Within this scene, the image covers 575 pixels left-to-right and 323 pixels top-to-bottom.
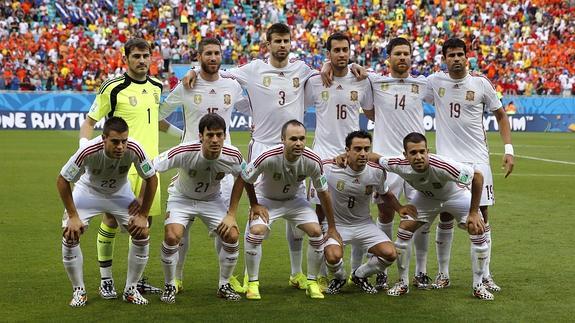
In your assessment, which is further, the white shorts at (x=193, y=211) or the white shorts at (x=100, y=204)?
the white shorts at (x=193, y=211)

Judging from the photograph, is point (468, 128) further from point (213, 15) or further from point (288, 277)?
point (213, 15)

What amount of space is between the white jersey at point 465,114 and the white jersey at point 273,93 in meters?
1.47

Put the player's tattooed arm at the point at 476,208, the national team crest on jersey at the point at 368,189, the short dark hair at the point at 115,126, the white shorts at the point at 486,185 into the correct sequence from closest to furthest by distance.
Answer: the short dark hair at the point at 115,126, the player's tattooed arm at the point at 476,208, the national team crest on jersey at the point at 368,189, the white shorts at the point at 486,185

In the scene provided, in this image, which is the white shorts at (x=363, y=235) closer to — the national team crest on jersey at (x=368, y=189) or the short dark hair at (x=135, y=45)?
the national team crest on jersey at (x=368, y=189)

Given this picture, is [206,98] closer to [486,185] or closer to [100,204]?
[100,204]

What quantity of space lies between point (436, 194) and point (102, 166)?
321cm

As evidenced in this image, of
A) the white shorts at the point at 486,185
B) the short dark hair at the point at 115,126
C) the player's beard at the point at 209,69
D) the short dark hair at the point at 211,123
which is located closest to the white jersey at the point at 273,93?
the player's beard at the point at 209,69

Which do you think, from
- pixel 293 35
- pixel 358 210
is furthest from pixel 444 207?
pixel 293 35

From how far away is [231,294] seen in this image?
8.32 metres

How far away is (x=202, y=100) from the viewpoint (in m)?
9.20

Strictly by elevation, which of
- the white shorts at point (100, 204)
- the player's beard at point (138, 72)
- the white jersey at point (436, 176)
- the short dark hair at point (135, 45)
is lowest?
the white shorts at point (100, 204)

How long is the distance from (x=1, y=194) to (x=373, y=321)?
1063cm

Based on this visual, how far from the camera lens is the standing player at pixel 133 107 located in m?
8.62

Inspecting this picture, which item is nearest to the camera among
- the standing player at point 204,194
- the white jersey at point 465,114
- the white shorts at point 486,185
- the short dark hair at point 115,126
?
the short dark hair at point 115,126
